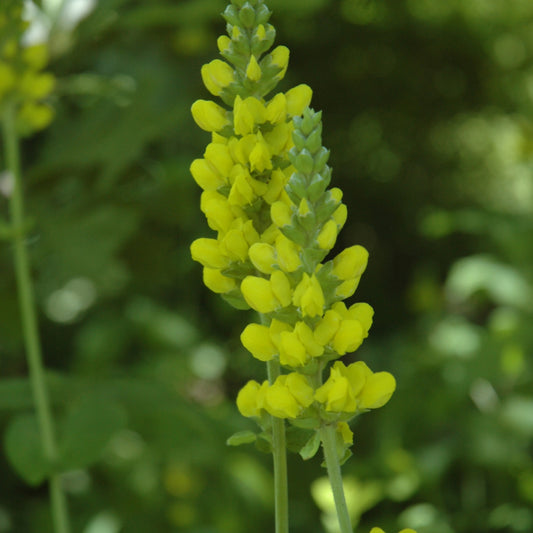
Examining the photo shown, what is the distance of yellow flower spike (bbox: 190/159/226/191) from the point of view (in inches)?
14.6

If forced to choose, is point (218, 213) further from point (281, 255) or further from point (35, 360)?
point (35, 360)

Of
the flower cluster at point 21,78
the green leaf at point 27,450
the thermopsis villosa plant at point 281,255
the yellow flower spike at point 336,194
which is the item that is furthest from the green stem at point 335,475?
the flower cluster at point 21,78

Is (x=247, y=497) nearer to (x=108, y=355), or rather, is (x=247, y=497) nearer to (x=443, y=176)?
(x=108, y=355)

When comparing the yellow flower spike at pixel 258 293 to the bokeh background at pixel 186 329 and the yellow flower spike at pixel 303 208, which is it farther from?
the bokeh background at pixel 186 329

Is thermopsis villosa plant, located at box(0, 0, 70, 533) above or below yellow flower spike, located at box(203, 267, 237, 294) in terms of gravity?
above

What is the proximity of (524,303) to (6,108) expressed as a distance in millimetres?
1116

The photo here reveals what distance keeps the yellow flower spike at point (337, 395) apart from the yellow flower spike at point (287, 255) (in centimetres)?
5

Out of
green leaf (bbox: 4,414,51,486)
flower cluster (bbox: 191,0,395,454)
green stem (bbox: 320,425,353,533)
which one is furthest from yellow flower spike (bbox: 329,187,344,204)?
green leaf (bbox: 4,414,51,486)

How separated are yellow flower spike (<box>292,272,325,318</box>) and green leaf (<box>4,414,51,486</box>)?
0.47 meters

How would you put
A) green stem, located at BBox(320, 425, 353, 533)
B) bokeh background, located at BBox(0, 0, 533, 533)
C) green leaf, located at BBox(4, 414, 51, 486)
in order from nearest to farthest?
green stem, located at BBox(320, 425, 353, 533) → green leaf, located at BBox(4, 414, 51, 486) → bokeh background, located at BBox(0, 0, 533, 533)

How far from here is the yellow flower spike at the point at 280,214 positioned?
335 mm

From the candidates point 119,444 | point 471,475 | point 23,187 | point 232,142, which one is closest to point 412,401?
point 471,475

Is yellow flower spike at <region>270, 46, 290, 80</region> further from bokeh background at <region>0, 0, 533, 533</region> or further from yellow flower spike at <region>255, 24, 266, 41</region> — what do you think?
bokeh background at <region>0, 0, 533, 533</region>

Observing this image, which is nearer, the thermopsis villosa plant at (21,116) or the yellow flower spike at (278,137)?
the yellow flower spike at (278,137)
